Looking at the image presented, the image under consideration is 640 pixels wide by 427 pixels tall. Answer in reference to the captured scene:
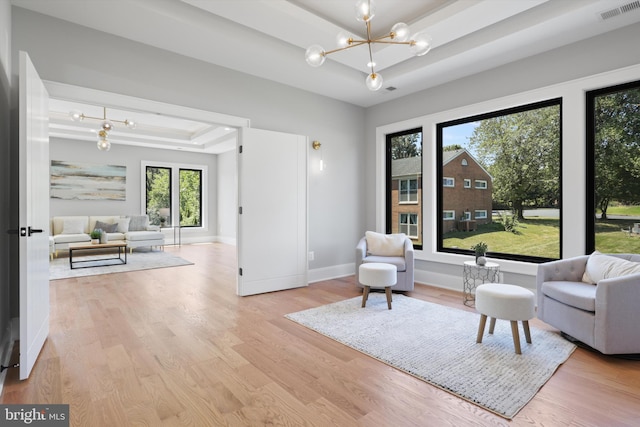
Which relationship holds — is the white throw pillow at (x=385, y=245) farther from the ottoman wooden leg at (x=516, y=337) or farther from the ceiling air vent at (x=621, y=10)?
the ceiling air vent at (x=621, y=10)

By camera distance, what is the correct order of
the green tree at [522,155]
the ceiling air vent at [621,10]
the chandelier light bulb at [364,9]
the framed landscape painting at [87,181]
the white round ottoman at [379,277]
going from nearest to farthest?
1. the chandelier light bulb at [364,9]
2. the ceiling air vent at [621,10]
3. the white round ottoman at [379,277]
4. the green tree at [522,155]
5. the framed landscape painting at [87,181]

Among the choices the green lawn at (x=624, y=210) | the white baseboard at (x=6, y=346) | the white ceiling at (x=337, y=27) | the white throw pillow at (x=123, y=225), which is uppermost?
the white ceiling at (x=337, y=27)

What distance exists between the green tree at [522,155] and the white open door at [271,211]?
101 inches

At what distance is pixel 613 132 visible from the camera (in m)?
3.36

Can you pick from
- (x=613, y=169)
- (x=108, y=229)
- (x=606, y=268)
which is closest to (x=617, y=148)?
(x=613, y=169)

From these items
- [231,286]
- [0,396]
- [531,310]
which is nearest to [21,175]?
[0,396]

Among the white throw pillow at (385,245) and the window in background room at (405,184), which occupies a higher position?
the window in background room at (405,184)

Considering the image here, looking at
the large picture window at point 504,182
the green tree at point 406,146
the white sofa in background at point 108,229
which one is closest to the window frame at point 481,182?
the large picture window at point 504,182

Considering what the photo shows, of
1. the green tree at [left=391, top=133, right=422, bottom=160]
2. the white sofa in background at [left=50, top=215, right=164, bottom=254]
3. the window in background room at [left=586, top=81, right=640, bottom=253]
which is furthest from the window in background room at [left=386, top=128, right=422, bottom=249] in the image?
the white sofa in background at [left=50, top=215, right=164, bottom=254]

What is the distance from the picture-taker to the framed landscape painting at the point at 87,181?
25.5 ft

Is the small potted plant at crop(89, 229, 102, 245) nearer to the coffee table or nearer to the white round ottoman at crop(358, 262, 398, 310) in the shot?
the coffee table

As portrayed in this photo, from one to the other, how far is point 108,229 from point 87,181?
1409mm

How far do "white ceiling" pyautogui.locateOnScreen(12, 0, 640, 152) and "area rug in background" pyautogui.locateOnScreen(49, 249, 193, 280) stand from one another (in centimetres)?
404

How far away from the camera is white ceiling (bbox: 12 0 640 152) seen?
288 cm
